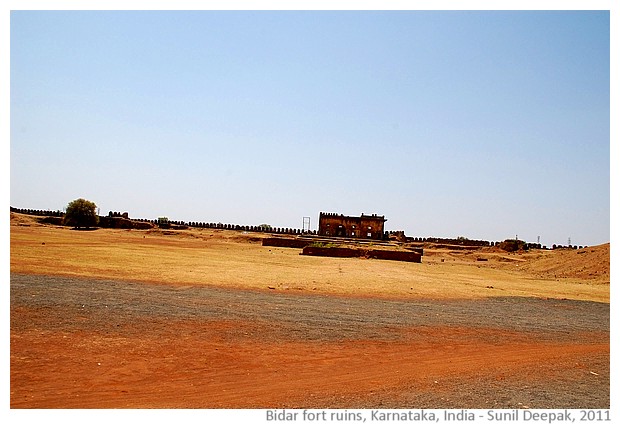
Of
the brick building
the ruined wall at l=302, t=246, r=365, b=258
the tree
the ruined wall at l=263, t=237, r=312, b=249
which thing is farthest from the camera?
the brick building

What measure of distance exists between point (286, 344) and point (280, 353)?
0.61 m

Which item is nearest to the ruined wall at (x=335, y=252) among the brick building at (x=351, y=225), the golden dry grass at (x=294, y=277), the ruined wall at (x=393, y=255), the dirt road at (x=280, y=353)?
the ruined wall at (x=393, y=255)

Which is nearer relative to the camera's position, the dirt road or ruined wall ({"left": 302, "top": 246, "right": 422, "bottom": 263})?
the dirt road

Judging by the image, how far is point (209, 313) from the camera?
11.6 meters

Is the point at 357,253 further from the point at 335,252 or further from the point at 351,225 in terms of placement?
the point at 351,225

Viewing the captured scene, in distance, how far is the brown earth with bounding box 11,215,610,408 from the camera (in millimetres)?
6863

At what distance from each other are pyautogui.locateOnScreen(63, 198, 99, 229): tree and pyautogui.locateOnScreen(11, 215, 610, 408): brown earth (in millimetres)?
39709

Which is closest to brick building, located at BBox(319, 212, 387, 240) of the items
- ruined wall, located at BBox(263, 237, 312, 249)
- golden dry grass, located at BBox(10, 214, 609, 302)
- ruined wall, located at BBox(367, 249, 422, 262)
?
ruined wall, located at BBox(263, 237, 312, 249)

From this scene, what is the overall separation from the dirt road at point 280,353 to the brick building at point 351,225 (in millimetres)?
50926

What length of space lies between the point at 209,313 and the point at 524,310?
952cm

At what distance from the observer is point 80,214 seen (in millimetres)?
55469

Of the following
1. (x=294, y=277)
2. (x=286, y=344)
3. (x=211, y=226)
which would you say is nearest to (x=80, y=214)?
(x=211, y=226)

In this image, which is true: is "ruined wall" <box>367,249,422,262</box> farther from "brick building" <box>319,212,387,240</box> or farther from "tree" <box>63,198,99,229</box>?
"tree" <box>63,198,99,229</box>
